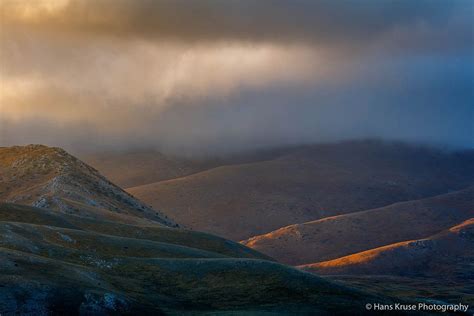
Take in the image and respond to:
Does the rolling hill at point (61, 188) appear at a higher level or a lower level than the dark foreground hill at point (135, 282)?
higher

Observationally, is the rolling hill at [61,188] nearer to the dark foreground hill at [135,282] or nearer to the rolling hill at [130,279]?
the rolling hill at [130,279]

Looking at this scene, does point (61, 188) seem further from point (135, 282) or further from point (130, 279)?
point (135, 282)

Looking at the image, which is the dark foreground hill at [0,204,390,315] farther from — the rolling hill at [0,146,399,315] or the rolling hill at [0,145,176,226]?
the rolling hill at [0,145,176,226]

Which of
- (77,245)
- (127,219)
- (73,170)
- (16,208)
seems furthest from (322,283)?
(73,170)

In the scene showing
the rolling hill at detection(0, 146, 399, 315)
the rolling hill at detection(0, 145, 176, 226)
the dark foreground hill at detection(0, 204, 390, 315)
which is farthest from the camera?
the rolling hill at detection(0, 145, 176, 226)

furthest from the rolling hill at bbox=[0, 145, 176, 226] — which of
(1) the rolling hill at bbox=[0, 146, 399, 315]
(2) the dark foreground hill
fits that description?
(2) the dark foreground hill

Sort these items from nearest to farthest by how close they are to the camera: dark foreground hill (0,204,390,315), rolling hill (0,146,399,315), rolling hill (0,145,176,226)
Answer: dark foreground hill (0,204,390,315)
rolling hill (0,146,399,315)
rolling hill (0,145,176,226)

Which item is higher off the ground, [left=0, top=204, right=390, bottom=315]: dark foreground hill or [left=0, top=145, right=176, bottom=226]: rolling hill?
[left=0, top=145, right=176, bottom=226]: rolling hill

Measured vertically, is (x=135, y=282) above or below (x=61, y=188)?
below

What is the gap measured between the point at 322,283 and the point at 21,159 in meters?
119

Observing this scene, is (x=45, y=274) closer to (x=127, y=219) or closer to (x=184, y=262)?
(x=184, y=262)

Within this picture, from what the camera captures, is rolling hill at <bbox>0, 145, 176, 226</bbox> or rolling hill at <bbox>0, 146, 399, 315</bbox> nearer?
rolling hill at <bbox>0, 146, 399, 315</bbox>

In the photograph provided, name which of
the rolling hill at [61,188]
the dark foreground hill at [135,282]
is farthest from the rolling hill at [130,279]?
the rolling hill at [61,188]

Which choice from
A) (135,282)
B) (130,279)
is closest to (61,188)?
(130,279)
